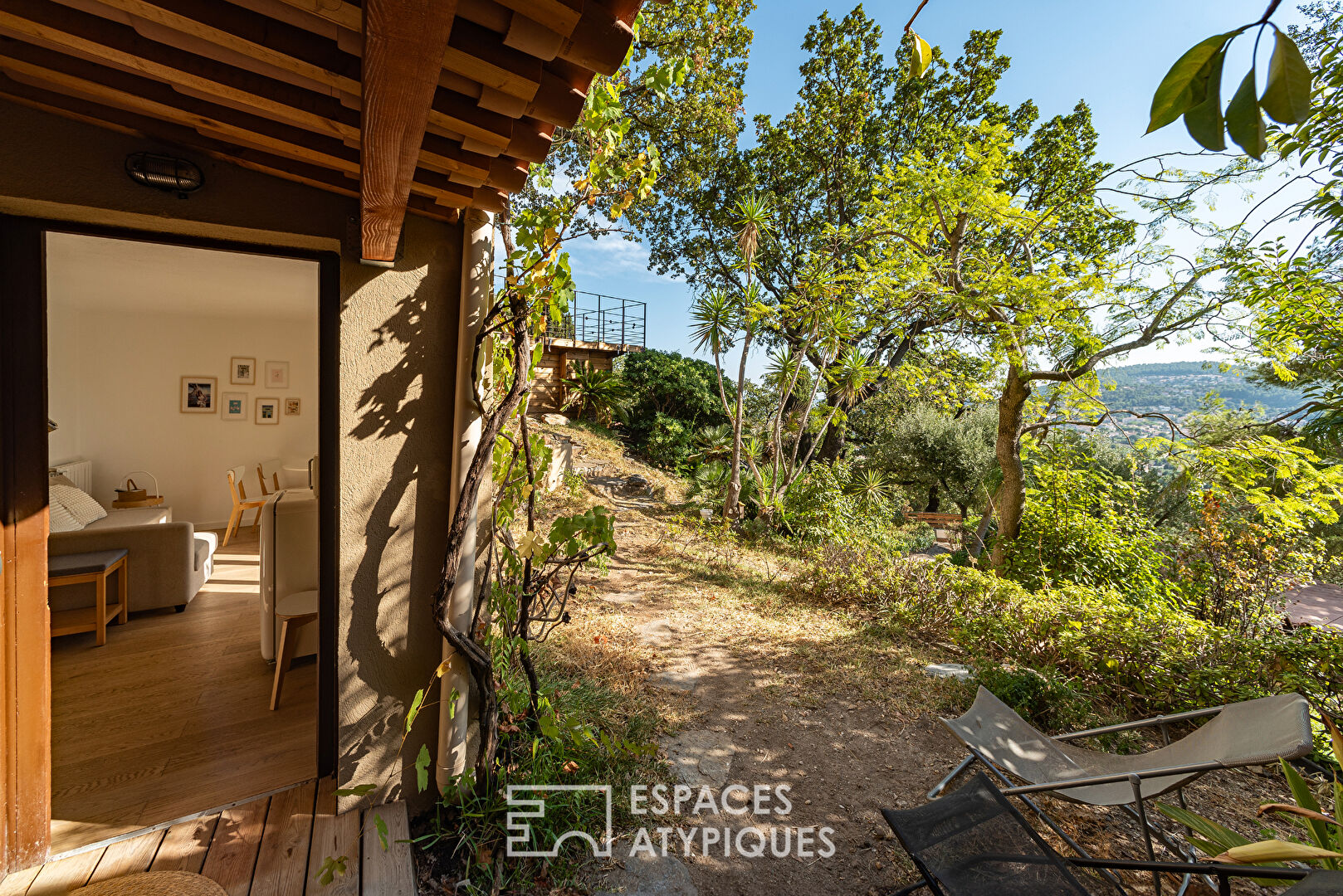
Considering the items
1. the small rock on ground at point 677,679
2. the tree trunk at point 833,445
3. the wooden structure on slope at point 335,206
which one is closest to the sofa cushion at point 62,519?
the wooden structure on slope at point 335,206

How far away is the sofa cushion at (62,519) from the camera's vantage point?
11.8ft

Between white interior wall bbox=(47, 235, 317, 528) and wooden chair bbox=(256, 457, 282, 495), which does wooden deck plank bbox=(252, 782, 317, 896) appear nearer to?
white interior wall bbox=(47, 235, 317, 528)

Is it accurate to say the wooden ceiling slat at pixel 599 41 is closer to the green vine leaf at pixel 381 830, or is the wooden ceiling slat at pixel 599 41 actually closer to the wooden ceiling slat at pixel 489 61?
the wooden ceiling slat at pixel 489 61

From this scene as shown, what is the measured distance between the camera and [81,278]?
14.1 ft

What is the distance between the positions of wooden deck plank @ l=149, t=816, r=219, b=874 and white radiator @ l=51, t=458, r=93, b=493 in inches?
180

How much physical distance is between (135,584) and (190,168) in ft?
11.7

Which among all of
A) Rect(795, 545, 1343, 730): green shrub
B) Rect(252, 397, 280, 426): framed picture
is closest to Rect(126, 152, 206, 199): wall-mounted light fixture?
Rect(795, 545, 1343, 730): green shrub

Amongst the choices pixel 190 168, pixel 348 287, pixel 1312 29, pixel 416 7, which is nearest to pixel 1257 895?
pixel 416 7

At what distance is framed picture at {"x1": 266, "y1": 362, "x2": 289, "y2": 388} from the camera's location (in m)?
6.48

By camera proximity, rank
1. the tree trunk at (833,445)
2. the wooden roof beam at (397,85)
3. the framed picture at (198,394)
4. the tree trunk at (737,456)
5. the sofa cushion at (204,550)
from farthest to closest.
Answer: the tree trunk at (833,445) < the tree trunk at (737,456) < the framed picture at (198,394) < the sofa cushion at (204,550) < the wooden roof beam at (397,85)

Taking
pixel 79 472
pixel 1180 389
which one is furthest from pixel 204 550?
pixel 1180 389

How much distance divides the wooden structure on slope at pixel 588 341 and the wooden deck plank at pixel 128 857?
11745mm

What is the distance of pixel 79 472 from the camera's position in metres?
5.23

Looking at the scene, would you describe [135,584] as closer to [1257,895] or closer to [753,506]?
[1257,895]
